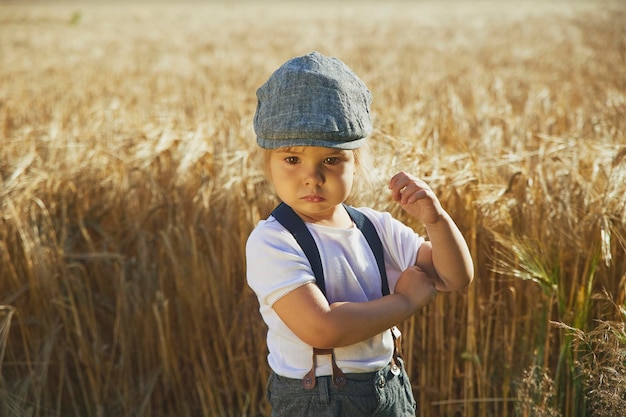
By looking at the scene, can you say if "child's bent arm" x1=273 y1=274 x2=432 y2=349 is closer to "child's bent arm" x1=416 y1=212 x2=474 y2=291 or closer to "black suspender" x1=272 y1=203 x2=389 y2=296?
"black suspender" x1=272 y1=203 x2=389 y2=296

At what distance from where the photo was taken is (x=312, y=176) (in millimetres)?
1737

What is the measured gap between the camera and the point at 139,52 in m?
11.5

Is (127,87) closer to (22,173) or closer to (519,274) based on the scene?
(22,173)

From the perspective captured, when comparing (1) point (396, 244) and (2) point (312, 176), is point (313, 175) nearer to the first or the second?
(2) point (312, 176)

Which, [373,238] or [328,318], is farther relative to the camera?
[373,238]

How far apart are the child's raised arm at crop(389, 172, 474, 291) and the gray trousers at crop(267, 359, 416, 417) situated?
0.85 feet

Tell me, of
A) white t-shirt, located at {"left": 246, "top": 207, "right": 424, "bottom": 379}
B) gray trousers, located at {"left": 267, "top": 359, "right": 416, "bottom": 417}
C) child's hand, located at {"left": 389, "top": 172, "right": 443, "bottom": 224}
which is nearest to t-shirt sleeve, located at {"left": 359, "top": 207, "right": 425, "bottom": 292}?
white t-shirt, located at {"left": 246, "top": 207, "right": 424, "bottom": 379}

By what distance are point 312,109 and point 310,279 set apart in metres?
0.37

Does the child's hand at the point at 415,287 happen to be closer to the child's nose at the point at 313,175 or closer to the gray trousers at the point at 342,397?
the gray trousers at the point at 342,397

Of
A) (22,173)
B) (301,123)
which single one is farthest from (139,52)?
(301,123)

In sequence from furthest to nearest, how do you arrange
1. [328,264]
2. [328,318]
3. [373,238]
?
[373,238] < [328,264] < [328,318]

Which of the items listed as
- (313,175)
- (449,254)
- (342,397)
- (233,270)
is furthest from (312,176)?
(233,270)

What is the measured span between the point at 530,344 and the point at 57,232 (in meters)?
1.91

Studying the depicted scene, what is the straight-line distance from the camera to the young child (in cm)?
171
